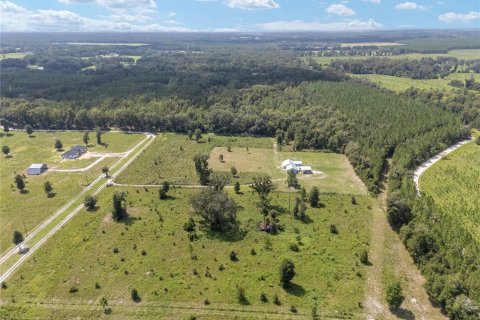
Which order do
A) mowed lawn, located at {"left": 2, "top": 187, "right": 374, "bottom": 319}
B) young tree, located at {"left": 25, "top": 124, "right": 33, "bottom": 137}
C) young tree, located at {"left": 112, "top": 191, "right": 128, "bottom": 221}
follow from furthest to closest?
1. young tree, located at {"left": 25, "top": 124, "right": 33, "bottom": 137}
2. young tree, located at {"left": 112, "top": 191, "right": 128, "bottom": 221}
3. mowed lawn, located at {"left": 2, "top": 187, "right": 374, "bottom": 319}

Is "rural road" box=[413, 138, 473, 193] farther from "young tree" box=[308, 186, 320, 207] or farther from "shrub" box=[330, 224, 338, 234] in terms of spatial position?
"shrub" box=[330, 224, 338, 234]

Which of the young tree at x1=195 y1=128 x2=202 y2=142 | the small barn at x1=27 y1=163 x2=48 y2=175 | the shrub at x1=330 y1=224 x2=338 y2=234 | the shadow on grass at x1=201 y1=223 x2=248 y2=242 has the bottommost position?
the shadow on grass at x1=201 y1=223 x2=248 y2=242

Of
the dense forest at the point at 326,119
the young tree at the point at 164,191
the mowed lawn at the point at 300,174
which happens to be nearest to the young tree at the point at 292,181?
the mowed lawn at the point at 300,174

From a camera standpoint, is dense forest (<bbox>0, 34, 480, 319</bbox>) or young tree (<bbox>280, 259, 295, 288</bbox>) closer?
young tree (<bbox>280, 259, 295, 288</bbox>)

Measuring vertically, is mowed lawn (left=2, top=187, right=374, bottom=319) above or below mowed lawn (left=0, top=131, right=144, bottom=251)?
below

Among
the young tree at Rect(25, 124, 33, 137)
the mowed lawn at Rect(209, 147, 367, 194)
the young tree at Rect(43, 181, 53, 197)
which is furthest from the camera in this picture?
the young tree at Rect(25, 124, 33, 137)

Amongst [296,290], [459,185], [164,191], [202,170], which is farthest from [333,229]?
[459,185]

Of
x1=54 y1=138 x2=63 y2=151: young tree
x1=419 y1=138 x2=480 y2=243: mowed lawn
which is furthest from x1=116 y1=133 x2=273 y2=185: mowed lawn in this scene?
x1=419 y1=138 x2=480 y2=243: mowed lawn

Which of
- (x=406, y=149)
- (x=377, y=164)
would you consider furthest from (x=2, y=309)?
(x=406, y=149)
